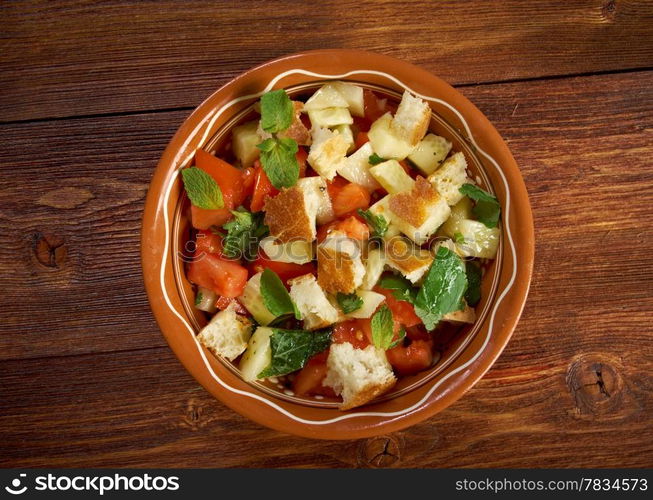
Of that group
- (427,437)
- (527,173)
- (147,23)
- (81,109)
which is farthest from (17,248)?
(527,173)

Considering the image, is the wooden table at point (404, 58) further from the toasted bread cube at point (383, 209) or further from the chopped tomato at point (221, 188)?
the toasted bread cube at point (383, 209)

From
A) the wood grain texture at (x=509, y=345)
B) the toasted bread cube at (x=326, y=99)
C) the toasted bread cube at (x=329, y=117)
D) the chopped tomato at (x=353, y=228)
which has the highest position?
the toasted bread cube at (x=326, y=99)

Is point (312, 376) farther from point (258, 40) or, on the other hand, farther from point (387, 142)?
point (258, 40)

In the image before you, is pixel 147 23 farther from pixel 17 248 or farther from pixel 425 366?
pixel 425 366

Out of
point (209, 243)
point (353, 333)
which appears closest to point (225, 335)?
point (209, 243)

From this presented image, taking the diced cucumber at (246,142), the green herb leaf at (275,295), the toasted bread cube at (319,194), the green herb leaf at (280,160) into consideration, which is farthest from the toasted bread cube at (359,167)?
the green herb leaf at (275,295)

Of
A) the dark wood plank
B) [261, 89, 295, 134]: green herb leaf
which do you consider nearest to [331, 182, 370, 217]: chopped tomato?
[261, 89, 295, 134]: green herb leaf

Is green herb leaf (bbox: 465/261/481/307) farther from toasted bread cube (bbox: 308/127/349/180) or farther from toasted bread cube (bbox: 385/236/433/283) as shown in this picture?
toasted bread cube (bbox: 308/127/349/180)
